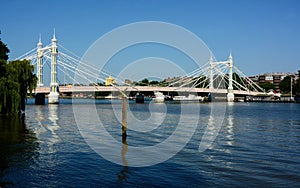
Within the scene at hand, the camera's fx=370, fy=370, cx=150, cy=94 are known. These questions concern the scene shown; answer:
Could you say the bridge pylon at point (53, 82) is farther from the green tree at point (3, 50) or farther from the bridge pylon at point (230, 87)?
the bridge pylon at point (230, 87)

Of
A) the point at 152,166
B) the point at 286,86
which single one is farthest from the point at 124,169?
the point at 286,86

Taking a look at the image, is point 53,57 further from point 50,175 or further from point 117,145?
point 50,175

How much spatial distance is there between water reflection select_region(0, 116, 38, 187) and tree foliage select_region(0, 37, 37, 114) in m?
8.78

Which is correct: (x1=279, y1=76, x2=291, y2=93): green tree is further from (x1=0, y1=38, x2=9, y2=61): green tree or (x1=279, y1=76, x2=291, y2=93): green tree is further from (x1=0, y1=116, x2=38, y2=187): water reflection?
(x1=0, y1=116, x2=38, y2=187): water reflection

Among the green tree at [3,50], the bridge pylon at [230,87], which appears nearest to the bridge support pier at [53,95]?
the green tree at [3,50]

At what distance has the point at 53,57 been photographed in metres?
77.2

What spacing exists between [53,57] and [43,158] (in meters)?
65.8

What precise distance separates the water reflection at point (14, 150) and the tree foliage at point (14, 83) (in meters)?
8.78

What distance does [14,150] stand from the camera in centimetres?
1550

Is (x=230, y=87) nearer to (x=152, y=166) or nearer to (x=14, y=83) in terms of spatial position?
(x=14, y=83)

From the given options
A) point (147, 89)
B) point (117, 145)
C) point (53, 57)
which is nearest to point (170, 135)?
point (117, 145)

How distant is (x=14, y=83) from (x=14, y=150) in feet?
57.8

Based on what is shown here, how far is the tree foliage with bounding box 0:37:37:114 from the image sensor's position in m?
31.0

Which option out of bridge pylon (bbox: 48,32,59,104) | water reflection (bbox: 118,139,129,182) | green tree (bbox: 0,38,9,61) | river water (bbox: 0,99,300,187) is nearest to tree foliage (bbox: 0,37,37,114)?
green tree (bbox: 0,38,9,61)
